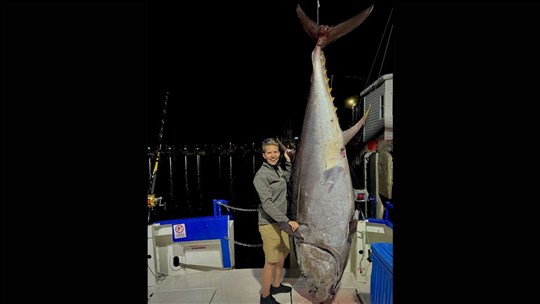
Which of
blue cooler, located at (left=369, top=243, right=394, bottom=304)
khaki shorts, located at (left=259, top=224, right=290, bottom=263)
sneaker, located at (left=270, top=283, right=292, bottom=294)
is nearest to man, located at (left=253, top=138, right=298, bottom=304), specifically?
khaki shorts, located at (left=259, top=224, right=290, bottom=263)

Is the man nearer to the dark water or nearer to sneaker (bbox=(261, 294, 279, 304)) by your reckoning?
sneaker (bbox=(261, 294, 279, 304))

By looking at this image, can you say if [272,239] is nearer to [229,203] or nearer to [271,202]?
[271,202]

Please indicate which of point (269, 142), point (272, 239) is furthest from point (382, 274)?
point (269, 142)

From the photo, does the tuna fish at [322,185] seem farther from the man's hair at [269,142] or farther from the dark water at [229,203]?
the dark water at [229,203]

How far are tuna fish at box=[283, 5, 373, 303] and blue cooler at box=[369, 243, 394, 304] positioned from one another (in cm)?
23

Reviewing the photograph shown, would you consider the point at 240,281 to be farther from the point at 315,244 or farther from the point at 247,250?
the point at 247,250

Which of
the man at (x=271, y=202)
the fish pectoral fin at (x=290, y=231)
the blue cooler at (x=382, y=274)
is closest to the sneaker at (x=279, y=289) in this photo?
the man at (x=271, y=202)

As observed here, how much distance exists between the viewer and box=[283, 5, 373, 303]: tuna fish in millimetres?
2100

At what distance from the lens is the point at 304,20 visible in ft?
7.25

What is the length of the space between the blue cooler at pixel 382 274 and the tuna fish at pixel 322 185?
230 millimetres

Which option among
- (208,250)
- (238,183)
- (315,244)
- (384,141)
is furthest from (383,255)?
(238,183)

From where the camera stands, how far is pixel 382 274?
213 centimetres

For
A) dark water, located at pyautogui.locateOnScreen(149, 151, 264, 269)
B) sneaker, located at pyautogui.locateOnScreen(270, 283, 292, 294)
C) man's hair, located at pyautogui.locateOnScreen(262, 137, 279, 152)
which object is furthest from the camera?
dark water, located at pyautogui.locateOnScreen(149, 151, 264, 269)

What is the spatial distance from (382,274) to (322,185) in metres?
0.74
